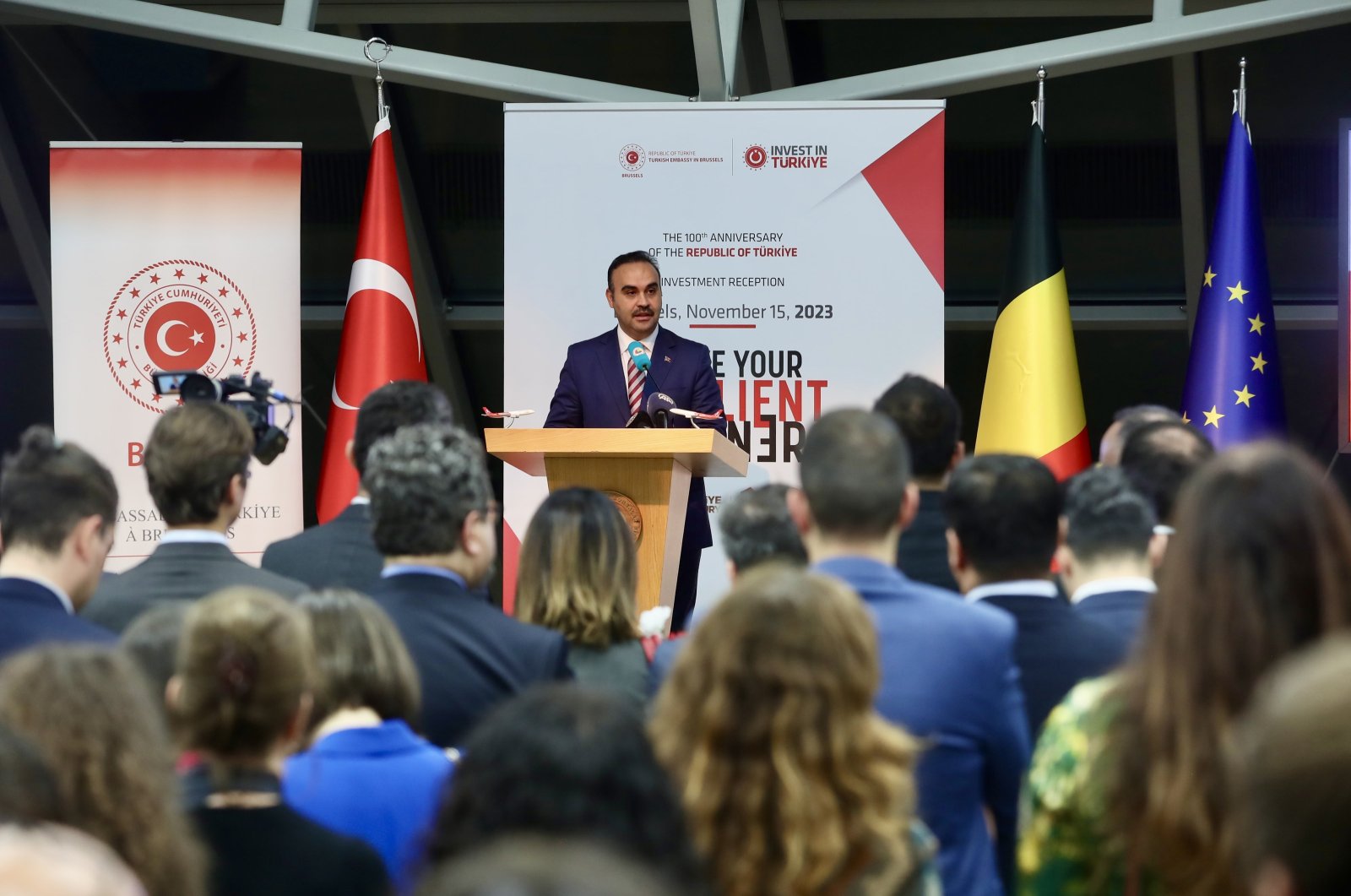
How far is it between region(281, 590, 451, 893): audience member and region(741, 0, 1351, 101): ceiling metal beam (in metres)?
5.07

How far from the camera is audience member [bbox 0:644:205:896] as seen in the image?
65.2 inches

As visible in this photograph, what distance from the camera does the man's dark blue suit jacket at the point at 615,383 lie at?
5645 mm

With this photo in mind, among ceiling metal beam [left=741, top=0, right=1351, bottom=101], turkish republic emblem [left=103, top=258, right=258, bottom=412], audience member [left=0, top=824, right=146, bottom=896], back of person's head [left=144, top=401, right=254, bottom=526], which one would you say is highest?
ceiling metal beam [left=741, top=0, right=1351, bottom=101]

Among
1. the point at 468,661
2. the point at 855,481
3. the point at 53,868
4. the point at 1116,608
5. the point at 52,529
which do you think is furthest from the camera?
the point at 52,529

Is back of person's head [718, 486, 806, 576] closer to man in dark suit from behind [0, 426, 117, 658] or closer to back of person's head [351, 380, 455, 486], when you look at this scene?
back of person's head [351, 380, 455, 486]

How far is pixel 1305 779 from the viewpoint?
3.42ft

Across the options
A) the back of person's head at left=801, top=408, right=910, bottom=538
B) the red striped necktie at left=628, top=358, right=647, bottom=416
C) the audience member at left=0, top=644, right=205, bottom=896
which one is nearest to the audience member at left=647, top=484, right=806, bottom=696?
the back of person's head at left=801, top=408, right=910, bottom=538

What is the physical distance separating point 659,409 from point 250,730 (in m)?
3.05

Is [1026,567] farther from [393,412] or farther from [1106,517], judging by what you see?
[393,412]

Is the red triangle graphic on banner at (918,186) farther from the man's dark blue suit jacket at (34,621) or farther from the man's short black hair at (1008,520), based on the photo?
the man's dark blue suit jacket at (34,621)

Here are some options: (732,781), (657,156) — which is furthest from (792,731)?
(657,156)

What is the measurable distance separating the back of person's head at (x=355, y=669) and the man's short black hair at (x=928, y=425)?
1.36m

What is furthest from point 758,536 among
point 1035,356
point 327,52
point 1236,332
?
point 327,52

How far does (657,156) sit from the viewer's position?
21.5ft
